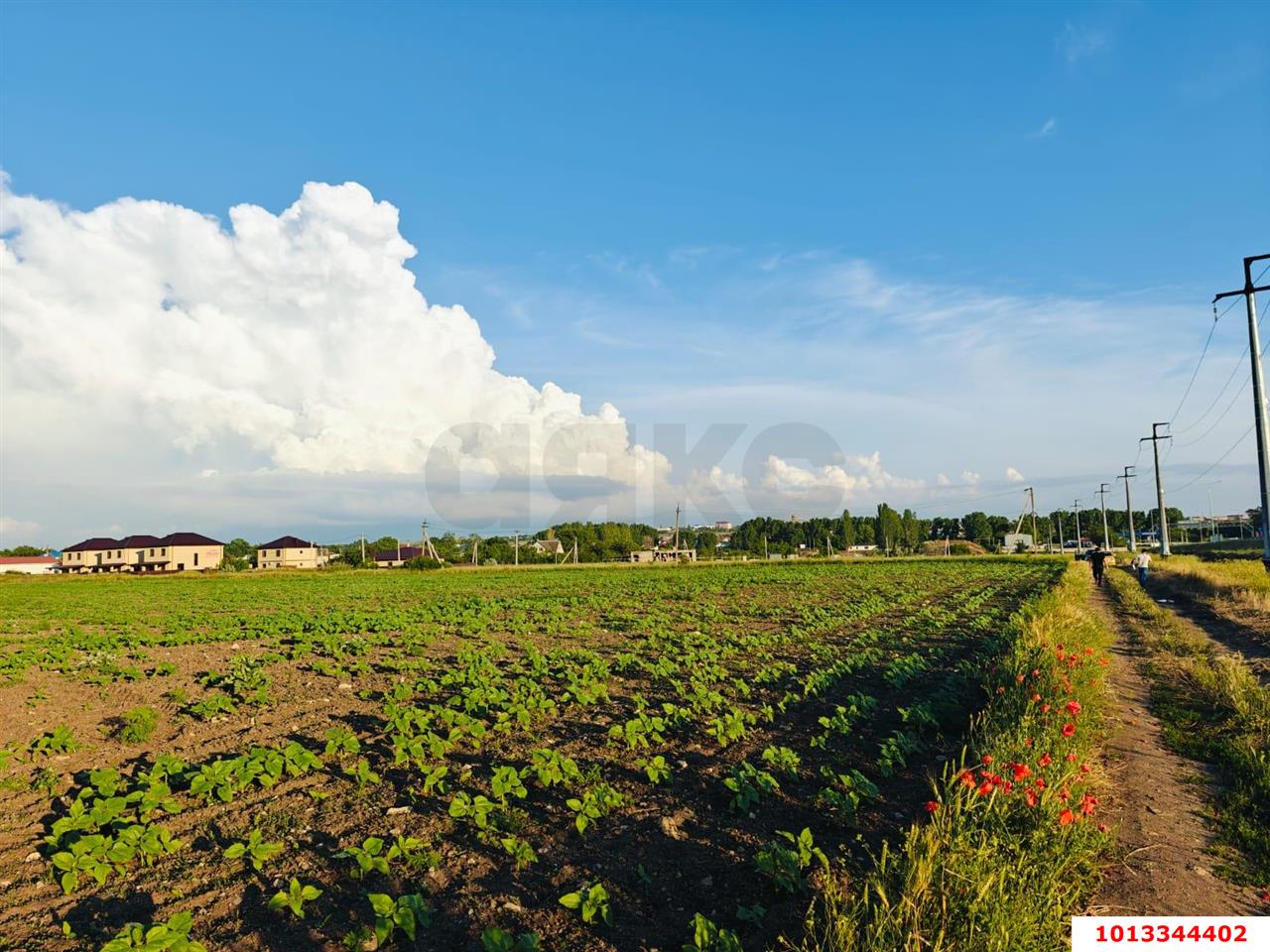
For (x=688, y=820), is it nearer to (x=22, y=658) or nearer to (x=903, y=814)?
(x=903, y=814)

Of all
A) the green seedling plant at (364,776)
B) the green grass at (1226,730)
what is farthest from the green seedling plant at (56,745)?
the green grass at (1226,730)

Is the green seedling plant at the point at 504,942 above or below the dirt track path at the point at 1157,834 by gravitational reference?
above

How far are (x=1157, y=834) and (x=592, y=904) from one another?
17.0 ft

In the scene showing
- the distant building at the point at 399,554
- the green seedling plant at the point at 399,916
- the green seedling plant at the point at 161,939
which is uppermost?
the green seedling plant at the point at 161,939

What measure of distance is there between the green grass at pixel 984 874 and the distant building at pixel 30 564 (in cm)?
14470

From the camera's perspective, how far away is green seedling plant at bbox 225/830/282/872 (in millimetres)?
5836

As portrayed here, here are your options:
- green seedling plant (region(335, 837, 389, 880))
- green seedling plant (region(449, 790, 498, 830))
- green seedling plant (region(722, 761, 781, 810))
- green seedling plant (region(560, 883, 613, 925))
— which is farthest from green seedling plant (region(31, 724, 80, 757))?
green seedling plant (region(722, 761, 781, 810))

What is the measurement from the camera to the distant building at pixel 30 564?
11462 cm

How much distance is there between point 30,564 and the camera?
120 m

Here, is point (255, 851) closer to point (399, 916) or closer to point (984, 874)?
point (399, 916)

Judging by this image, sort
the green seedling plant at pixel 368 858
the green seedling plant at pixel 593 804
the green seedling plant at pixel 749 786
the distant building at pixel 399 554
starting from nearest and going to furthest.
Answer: the green seedling plant at pixel 368 858
the green seedling plant at pixel 593 804
the green seedling plant at pixel 749 786
the distant building at pixel 399 554

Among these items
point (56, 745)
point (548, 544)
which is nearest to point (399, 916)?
point (56, 745)

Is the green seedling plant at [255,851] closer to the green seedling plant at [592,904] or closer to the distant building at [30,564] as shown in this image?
the green seedling plant at [592,904]

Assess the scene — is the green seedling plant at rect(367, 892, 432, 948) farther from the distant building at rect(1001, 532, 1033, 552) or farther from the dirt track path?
the distant building at rect(1001, 532, 1033, 552)
